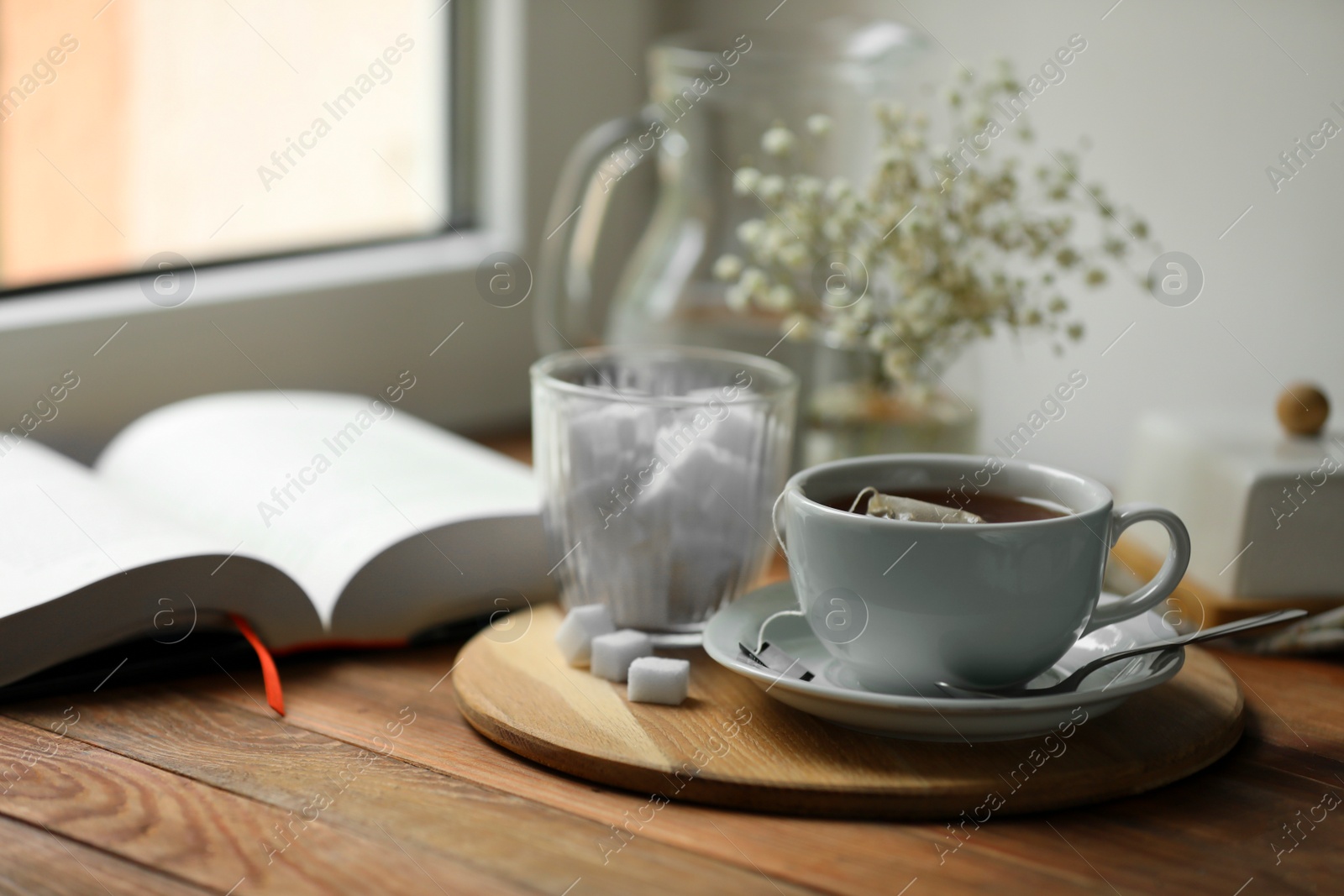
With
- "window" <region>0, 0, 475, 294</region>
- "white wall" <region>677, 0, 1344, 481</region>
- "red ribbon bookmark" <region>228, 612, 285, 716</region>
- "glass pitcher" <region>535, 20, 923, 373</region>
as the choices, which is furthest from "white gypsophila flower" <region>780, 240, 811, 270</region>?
"window" <region>0, 0, 475, 294</region>

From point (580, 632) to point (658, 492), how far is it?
0.09m

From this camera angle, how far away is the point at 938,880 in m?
0.50

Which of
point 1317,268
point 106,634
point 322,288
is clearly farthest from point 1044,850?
point 322,288

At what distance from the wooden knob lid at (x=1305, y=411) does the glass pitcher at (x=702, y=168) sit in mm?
349

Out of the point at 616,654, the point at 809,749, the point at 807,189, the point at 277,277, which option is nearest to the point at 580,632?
the point at 616,654

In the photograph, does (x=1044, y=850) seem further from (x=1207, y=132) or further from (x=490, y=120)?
(x=490, y=120)

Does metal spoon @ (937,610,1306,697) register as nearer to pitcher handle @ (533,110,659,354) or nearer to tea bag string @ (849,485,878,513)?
tea bag string @ (849,485,878,513)

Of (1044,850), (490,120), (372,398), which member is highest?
(490,120)

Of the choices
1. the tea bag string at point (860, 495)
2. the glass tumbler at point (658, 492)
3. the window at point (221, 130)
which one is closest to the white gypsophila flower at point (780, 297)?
the glass tumbler at point (658, 492)

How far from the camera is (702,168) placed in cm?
103

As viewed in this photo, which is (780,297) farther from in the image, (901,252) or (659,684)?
(659,684)

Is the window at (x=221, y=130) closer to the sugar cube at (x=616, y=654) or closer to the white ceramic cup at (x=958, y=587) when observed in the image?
the sugar cube at (x=616, y=654)

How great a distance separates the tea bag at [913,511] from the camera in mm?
607

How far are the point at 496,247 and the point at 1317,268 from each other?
0.78 metres
